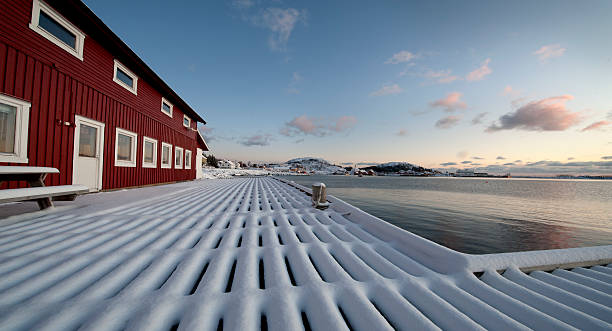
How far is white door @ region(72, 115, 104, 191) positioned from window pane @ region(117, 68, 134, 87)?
2.09 m

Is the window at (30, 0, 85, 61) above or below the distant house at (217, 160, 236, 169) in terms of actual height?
above

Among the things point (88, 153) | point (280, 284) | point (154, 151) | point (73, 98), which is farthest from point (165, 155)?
point (280, 284)

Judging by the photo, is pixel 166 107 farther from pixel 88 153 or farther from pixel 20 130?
pixel 20 130

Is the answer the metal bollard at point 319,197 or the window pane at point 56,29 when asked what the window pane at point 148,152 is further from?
the metal bollard at point 319,197

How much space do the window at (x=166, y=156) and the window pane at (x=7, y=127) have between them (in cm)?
545

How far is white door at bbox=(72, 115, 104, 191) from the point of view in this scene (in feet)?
18.9

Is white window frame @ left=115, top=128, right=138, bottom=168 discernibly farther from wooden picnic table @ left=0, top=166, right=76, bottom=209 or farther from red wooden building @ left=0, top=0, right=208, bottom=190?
wooden picnic table @ left=0, top=166, right=76, bottom=209

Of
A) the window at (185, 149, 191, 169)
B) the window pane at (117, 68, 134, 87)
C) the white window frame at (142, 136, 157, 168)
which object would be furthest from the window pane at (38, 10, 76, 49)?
the window at (185, 149, 191, 169)

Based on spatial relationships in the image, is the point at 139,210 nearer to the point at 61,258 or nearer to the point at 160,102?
the point at 61,258

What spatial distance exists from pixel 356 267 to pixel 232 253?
113 cm

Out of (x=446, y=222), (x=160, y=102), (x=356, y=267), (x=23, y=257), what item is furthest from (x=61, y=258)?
(x=160, y=102)

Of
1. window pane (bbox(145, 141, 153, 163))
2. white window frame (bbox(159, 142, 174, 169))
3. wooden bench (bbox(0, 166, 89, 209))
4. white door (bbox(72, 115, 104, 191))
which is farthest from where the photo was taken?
white window frame (bbox(159, 142, 174, 169))

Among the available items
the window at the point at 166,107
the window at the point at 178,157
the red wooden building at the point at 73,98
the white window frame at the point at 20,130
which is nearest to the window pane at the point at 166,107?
the window at the point at 166,107

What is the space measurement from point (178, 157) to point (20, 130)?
7283mm
